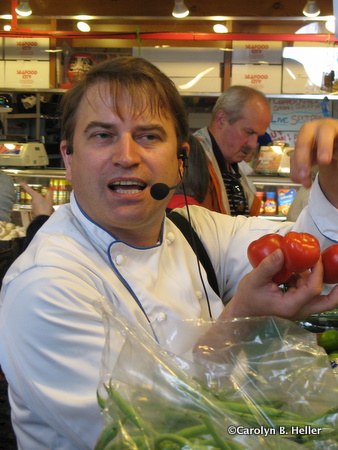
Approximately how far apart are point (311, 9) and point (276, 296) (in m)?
5.53

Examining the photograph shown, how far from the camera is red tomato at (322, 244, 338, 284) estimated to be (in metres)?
1.35

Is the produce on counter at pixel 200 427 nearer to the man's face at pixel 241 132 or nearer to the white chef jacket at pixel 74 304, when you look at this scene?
the white chef jacket at pixel 74 304

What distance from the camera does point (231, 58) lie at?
6.30 m

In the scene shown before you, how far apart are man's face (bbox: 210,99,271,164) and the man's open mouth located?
2.39 meters

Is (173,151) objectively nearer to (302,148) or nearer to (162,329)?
(302,148)

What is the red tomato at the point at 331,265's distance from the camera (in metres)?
1.35

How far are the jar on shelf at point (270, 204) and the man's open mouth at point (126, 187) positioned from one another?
11.2ft

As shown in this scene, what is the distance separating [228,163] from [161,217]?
2.34 metres

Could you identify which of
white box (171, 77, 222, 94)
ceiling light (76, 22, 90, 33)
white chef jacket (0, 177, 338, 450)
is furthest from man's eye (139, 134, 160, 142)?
ceiling light (76, 22, 90, 33)

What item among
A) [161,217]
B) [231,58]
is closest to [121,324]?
[161,217]

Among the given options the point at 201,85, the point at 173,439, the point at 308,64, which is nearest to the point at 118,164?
the point at 173,439

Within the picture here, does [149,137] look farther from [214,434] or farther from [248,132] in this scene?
[248,132]

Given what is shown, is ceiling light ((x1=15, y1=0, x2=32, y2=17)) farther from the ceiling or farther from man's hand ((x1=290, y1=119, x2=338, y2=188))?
man's hand ((x1=290, y1=119, x2=338, y2=188))

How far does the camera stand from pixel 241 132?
3770 mm
